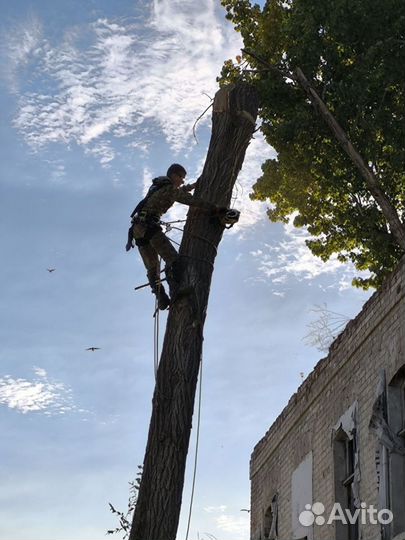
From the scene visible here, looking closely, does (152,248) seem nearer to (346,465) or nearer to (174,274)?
(174,274)

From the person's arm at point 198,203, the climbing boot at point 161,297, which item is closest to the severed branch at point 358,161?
the person's arm at point 198,203

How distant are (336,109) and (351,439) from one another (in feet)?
21.7

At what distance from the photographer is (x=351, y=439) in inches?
424

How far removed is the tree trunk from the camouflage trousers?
0.15 meters

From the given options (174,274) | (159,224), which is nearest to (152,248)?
(159,224)

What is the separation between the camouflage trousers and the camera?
795 cm

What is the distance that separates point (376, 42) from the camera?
1479 centimetres

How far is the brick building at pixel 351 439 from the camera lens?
9.54 m

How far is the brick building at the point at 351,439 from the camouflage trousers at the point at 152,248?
2871mm

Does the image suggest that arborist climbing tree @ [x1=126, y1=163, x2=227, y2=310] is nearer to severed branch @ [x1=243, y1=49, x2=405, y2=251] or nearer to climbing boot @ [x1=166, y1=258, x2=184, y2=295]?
climbing boot @ [x1=166, y1=258, x2=184, y2=295]

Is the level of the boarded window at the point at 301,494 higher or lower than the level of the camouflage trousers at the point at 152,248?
lower

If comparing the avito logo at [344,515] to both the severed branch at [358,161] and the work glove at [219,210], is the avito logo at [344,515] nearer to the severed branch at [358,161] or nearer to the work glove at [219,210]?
the work glove at [219,210]

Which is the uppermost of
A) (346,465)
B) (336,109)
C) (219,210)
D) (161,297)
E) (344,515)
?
(336,109)

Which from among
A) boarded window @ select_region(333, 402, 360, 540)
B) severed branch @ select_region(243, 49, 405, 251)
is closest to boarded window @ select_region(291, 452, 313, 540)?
boarded window @ select_region(333, 402, 360, 540)
